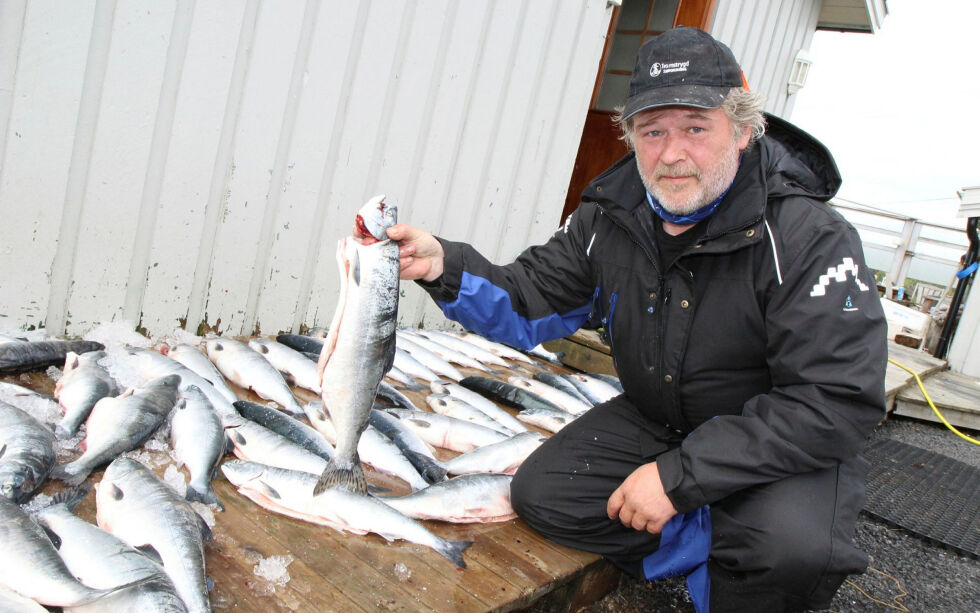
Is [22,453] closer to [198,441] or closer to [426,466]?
[198,441]

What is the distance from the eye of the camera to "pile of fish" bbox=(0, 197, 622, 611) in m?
1.87

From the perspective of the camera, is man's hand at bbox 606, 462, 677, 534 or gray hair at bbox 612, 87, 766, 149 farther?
gray hair at bbox 612, 87, 766, 149

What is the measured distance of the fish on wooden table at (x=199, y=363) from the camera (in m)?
3.35

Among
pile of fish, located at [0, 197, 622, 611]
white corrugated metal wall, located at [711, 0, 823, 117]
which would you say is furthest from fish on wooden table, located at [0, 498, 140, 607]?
white corrugated metal wall, located at [711, 0, 823, 117]

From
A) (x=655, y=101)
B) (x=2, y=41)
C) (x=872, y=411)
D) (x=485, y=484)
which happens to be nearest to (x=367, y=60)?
(x=2, y=41)

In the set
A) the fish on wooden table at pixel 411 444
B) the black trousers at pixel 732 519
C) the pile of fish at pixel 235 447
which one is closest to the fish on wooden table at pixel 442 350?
the pile of fish at pixel 235 447

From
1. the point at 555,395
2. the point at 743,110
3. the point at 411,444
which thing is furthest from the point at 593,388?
the point at 743,110

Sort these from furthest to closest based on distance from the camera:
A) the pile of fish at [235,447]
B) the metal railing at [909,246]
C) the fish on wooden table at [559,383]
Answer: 1. the metal railing at [909,246]
2. the fish on wooden table at [559,383]
3. the pile of fish at [235,447]

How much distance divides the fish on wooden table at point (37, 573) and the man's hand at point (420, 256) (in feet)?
4.86

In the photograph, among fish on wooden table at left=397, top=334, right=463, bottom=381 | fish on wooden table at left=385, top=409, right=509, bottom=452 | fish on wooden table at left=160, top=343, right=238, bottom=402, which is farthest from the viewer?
fish on wooden table at left=397, top=334, right=463, bottom=381

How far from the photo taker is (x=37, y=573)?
1713 millimetres

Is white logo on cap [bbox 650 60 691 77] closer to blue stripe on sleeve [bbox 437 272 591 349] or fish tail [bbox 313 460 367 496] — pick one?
blue stripe on sleeve [bbox 437 272 591 349]

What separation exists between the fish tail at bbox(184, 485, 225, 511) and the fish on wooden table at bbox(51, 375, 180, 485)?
0.35m

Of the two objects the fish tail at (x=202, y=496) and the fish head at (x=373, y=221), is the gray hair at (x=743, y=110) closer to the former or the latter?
the fish head at (x=373, y=221)
